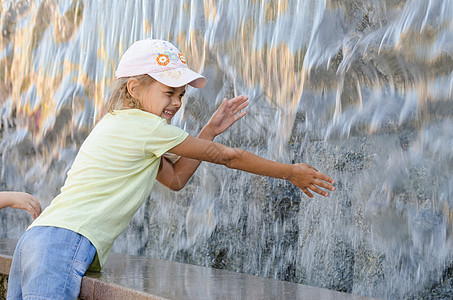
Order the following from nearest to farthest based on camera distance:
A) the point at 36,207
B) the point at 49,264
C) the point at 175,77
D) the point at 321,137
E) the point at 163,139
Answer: the point at 49,264 < the point at 163,139 < the point at 175,77 < the point at 36,207 < the point at 321,137

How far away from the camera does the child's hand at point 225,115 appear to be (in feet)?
9.91

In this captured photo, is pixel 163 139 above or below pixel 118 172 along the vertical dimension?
above

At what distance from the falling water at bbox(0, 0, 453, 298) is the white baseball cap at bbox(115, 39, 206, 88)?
2.86ft

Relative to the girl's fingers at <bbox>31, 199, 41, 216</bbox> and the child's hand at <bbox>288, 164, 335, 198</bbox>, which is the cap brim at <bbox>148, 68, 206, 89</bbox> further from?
the girl's fingers at <bbox>31, 199, 41, 216</bbox>

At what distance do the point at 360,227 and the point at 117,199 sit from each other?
1.17 metres

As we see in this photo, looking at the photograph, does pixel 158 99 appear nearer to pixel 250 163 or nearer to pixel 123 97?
pixel 123 97

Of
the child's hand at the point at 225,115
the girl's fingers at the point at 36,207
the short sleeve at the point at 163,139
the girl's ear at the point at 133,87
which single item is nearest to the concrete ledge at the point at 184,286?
the girl's fingers at the point at 36,207

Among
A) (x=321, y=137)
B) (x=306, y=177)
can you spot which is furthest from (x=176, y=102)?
(x=321, y=137)

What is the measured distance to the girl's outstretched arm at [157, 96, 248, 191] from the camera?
302 cm

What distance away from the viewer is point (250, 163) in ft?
8.75

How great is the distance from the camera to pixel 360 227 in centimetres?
316

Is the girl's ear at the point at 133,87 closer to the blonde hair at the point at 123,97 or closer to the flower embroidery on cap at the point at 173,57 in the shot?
the blonde hair at the point at 123,97

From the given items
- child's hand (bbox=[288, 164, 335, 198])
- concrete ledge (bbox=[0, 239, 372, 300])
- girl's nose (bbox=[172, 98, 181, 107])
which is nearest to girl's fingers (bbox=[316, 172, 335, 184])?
child's hand (bbox=[288, 164, 335, 198])

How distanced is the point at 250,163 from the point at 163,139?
1.16 ft
